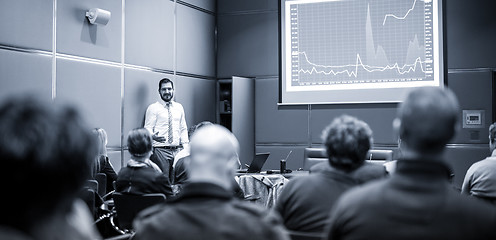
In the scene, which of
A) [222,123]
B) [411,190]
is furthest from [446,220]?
[222,123]

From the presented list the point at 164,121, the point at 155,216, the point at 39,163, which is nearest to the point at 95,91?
the point at 164,121

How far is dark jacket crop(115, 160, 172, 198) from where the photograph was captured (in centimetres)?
371

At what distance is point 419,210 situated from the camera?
60.0 inches

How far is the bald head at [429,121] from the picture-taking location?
1571mm

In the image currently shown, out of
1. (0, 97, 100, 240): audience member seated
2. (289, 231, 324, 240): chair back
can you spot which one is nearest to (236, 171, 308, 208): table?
(289, 231, 324, 240): chair back

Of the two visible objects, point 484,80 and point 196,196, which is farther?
point 484,80

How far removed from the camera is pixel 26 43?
4.96 metres

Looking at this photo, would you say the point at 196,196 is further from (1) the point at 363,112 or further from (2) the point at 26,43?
(1) the point at 363,112

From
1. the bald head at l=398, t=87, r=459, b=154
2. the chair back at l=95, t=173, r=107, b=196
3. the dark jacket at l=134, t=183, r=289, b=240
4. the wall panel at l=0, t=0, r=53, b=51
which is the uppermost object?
the wall panel at l=0, t=0, r=53, b=51

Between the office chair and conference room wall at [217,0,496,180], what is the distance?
15.1ft

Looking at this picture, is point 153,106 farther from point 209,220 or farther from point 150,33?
point 209,220

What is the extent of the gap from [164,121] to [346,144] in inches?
182

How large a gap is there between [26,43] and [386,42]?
4504mm

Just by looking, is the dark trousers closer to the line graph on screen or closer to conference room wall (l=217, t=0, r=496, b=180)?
conference room wall (l=217, t=0, r=496, b=180)
